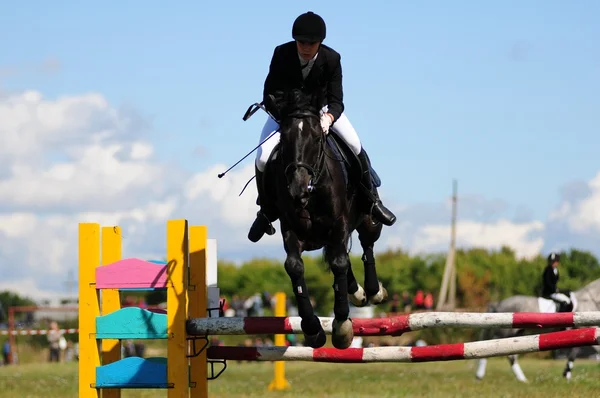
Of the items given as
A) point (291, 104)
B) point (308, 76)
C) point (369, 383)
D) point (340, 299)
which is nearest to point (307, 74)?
point (308, 76)

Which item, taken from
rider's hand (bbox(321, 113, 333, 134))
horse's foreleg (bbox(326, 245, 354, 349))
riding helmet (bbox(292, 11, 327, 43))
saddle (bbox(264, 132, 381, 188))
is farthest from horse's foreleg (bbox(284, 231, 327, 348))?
riding helmet (bbox(292, 11, 327, 43))

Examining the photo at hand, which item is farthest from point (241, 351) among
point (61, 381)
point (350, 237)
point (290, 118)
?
point (61, 381)

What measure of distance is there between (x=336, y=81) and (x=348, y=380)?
30.7ft

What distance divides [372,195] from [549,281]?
10028mm

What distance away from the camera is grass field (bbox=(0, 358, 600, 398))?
1230cm

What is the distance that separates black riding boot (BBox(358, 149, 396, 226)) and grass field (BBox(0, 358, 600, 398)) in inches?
144

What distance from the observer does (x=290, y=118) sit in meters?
6.60

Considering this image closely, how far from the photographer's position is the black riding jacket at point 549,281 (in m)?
16.8

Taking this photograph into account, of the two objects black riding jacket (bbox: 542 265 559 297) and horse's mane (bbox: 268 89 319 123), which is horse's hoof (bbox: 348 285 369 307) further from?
black riding jacket (bbox: 542 265 559 297)

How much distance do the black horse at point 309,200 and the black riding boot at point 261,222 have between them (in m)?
0.13

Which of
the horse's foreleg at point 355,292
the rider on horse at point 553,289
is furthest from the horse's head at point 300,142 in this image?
the rider on horse at point 553,289

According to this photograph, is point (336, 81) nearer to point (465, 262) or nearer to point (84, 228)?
point (84, 228)

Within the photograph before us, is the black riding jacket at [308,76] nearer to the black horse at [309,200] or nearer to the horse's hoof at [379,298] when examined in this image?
the black horse at [309,200]

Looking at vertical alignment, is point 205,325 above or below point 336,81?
below
